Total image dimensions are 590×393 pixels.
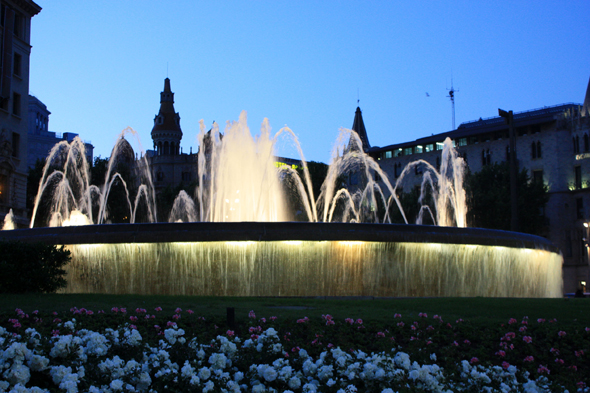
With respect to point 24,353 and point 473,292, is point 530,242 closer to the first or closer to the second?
point 473,292

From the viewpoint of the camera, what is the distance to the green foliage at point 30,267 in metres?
14.4

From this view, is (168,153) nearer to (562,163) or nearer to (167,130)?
(167,130)

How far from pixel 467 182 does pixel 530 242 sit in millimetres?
44462

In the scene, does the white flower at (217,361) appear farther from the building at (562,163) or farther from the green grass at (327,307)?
the building at (562,163)

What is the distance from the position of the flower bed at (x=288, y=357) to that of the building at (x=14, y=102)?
1437 inches

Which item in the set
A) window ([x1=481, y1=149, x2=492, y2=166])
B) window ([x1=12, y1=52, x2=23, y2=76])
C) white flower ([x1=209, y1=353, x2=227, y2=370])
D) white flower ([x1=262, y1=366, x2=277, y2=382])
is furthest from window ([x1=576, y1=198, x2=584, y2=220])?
white flower ([x1=262, y1=366, x2=277, y2=382])

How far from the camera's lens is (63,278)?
16.3 m

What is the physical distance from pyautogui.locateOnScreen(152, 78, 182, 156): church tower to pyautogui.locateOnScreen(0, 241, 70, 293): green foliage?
93.8 m

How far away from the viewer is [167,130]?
109500mm

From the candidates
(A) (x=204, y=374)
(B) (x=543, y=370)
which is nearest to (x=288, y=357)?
(A) (x=204, y=374)

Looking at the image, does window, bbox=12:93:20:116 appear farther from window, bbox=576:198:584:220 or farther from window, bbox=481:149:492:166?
window, bbox=576:198:584:220

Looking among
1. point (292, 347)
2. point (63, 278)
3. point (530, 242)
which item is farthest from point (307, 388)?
point (530, 242)

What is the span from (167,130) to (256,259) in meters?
96.8

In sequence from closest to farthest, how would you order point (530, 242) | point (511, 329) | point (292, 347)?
point (292, 347) → point (511, 329) → point (530, 242)
